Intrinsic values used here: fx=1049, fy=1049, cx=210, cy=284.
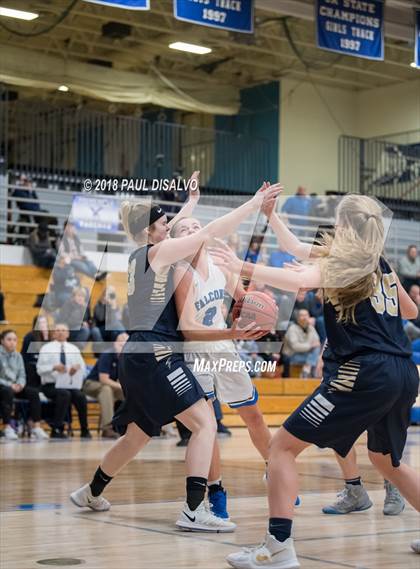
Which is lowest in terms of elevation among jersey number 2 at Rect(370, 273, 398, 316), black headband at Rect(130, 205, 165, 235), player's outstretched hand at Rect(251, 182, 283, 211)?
jersey number 2 at Rect(370, 273, 398, 316)

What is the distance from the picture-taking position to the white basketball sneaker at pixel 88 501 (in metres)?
6.60

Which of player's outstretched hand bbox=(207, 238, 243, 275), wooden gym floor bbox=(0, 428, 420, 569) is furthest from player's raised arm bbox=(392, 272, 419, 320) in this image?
wooden gym floor bbox=(0, 428, 420, 569)

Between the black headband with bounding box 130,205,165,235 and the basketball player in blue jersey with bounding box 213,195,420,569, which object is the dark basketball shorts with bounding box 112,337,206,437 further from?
the basketball player in blue jersey with bounding box 213,195,420,569

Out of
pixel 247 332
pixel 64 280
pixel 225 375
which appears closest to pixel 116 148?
pixel 64 280

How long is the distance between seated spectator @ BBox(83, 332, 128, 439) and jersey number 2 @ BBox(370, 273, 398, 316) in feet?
30.5

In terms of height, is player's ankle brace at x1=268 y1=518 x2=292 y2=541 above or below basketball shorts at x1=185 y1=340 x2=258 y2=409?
below

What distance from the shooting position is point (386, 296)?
4.89 m

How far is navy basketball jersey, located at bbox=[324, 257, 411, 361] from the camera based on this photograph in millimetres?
4773

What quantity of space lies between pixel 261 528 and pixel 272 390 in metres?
10.2

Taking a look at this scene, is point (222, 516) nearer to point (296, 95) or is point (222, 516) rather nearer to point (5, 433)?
point (5, 433)

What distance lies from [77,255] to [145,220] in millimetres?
10667

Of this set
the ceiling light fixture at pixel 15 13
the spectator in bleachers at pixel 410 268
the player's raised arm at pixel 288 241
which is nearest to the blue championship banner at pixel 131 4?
the ceiling light fixture at pixel 15 13

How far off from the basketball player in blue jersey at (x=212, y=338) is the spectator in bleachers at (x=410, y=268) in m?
13.7

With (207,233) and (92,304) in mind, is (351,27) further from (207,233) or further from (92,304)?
(207,233)
